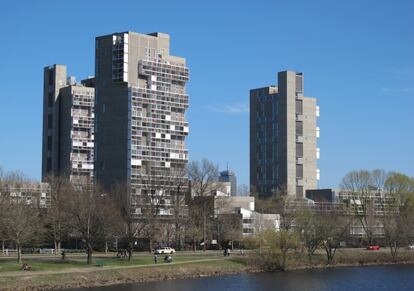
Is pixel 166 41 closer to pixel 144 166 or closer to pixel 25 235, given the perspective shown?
pixel 144 166

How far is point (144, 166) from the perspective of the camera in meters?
180

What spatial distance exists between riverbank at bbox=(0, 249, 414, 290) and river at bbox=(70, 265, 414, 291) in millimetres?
3187

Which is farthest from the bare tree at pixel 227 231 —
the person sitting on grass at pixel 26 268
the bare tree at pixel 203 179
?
the person sitting on grass at pixel 26 268

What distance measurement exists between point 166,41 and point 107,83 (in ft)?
60.7

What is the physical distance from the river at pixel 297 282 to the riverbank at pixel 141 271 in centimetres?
319

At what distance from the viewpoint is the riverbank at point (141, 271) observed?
8075 cm

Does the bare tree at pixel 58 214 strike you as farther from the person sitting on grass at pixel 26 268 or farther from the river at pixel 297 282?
the river at pixel 297 282

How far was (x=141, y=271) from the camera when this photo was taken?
9444cm

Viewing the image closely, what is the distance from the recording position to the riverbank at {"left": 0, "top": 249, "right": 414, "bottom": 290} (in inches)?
3179

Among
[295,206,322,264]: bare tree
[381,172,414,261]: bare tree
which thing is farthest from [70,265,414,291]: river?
[381,172,414,261]: bare tree

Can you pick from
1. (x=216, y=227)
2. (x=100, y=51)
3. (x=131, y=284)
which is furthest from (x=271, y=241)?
(x=100, y=51)

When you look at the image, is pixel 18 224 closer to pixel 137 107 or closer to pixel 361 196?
pixel 137 107

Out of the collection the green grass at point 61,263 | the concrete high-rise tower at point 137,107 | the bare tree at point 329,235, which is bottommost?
the green grass at point 61,263

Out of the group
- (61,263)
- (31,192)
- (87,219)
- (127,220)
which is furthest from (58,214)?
(61,263)
